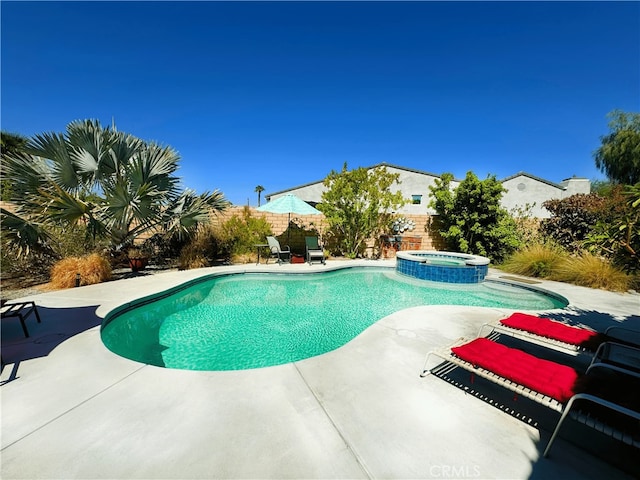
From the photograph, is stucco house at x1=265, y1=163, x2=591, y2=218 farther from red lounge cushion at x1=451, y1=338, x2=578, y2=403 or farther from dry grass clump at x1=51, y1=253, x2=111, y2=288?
red lounge cushion at x1=451, y1=338, x2=578, y2=403

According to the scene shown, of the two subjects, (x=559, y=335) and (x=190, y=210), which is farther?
(x=190, y=210)

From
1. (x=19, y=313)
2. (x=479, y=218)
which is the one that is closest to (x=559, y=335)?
(x=19, y=313)

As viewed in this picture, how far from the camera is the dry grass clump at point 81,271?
5.88 m

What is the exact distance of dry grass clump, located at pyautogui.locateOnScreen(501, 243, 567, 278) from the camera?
8383 mm

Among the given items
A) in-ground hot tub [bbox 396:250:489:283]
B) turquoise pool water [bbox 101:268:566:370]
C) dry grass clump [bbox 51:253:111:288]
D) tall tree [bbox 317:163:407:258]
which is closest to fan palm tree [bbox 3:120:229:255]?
dry grass clump [bbox 51:253:111:288]

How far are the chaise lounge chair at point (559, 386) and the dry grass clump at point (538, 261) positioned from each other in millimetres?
7595

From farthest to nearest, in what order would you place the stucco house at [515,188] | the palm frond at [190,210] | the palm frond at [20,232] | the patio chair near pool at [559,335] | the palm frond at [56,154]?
the stucco house at [515,188]
the palm frond at [190,210]
the palm frond at [56,154]
the palm frond at [20,232]
the patio chair near pool at [559,335]

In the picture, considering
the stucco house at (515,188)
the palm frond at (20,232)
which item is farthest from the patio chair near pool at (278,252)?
the stucco house at (515,188)

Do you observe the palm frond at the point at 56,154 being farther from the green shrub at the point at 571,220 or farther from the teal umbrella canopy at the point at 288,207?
the green shrub at the point at 571,220

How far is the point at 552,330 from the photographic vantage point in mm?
3088

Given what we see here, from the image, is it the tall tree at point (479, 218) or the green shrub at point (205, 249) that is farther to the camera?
the tall tree at point (479, 218)

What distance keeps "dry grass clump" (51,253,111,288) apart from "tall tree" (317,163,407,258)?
770 cm

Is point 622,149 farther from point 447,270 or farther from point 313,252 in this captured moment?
point 313,252

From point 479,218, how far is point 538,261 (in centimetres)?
294
